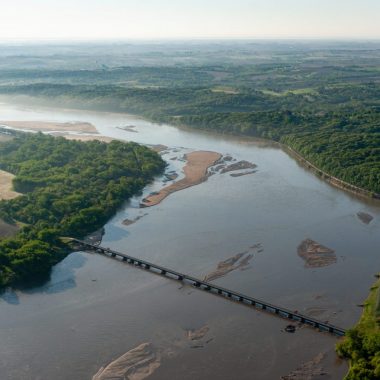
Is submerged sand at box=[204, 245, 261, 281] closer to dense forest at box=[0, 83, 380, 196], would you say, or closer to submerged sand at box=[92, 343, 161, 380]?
submerged sand at box=[92, 343, 161, 380]

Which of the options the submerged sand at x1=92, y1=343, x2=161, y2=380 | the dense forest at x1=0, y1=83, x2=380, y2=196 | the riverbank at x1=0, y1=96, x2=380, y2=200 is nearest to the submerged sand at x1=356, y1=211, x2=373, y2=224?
the riverbank at x1=0, y1=96, x2=380, y2=200

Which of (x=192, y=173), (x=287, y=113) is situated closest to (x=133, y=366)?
(x=192, y=173)

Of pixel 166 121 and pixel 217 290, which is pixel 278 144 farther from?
pixel 217 290

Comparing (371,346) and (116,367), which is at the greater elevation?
(371,346)

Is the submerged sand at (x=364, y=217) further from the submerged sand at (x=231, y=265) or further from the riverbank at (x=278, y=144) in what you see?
the submerged sand at (x=231, y=265)

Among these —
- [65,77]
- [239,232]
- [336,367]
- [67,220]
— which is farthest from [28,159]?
[65,77]

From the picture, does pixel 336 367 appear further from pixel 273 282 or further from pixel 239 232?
pixel 239 232
